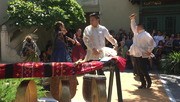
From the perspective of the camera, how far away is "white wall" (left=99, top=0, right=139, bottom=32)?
21375 mm

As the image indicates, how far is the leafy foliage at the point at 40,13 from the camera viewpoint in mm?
17281

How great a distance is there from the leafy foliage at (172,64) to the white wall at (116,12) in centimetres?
622

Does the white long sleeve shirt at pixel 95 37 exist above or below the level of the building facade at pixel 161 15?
below

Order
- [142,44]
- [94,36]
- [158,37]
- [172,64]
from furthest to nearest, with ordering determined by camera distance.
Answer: [158,37] < [172,64] < [142,44] < [94,36]

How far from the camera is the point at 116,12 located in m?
21.6

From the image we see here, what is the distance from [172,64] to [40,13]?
617cm

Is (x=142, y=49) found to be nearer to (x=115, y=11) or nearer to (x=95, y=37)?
(x=95, y=37)

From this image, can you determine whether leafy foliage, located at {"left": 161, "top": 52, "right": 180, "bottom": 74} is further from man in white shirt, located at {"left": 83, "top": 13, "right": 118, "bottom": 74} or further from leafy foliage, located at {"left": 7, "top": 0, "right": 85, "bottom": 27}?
man in white shirt, located at {"left": 83, "top": 13, "right": 118, "bottom": 74}

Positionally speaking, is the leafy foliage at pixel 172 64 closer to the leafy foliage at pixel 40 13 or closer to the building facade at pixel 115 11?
the leafy foliage at pixel 40 13

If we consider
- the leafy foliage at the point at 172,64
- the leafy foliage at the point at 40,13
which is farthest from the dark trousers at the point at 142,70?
the leafy foliage at the point at 40,13

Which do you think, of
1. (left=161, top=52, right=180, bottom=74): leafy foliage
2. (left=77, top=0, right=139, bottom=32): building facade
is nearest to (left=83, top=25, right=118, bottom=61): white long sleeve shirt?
(left=161, top=52, right=180, bottom=74): leafy foliage

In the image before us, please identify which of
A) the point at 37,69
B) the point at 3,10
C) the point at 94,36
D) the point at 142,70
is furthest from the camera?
the point at 3,10

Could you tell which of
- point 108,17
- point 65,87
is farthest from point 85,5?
point 65,87

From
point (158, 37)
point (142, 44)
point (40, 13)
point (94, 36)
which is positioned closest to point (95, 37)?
point (94, 36)
